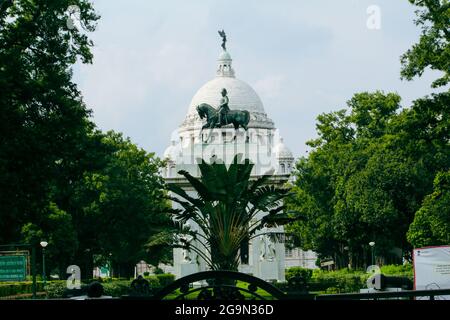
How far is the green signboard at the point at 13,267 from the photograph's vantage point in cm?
3152

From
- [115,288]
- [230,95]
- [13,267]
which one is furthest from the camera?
[230,95]

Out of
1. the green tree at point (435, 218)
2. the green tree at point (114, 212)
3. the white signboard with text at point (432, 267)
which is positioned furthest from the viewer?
the green tree at point (114, 212)

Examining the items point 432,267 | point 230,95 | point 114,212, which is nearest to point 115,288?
point 114,212

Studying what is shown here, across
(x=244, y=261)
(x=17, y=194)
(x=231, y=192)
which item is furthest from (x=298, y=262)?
(x=17, y=194)

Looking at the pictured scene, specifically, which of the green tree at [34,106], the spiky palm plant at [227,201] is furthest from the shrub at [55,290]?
the green tree at [34,106]

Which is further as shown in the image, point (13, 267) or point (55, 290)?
point (55, 290)

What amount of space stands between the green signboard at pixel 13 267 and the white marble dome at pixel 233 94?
9956 cm

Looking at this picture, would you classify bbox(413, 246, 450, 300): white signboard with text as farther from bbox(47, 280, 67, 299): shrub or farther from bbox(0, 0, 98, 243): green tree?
bbox(47, 280, 67, 299): shrub

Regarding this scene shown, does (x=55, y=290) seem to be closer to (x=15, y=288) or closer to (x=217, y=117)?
(x=15, y=288)

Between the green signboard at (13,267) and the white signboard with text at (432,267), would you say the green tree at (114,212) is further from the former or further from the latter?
the white signboard with text at (432,267)

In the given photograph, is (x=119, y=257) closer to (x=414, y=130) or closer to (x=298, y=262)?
(x=414, y=130)

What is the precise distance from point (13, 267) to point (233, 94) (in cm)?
10269

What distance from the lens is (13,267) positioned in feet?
104
